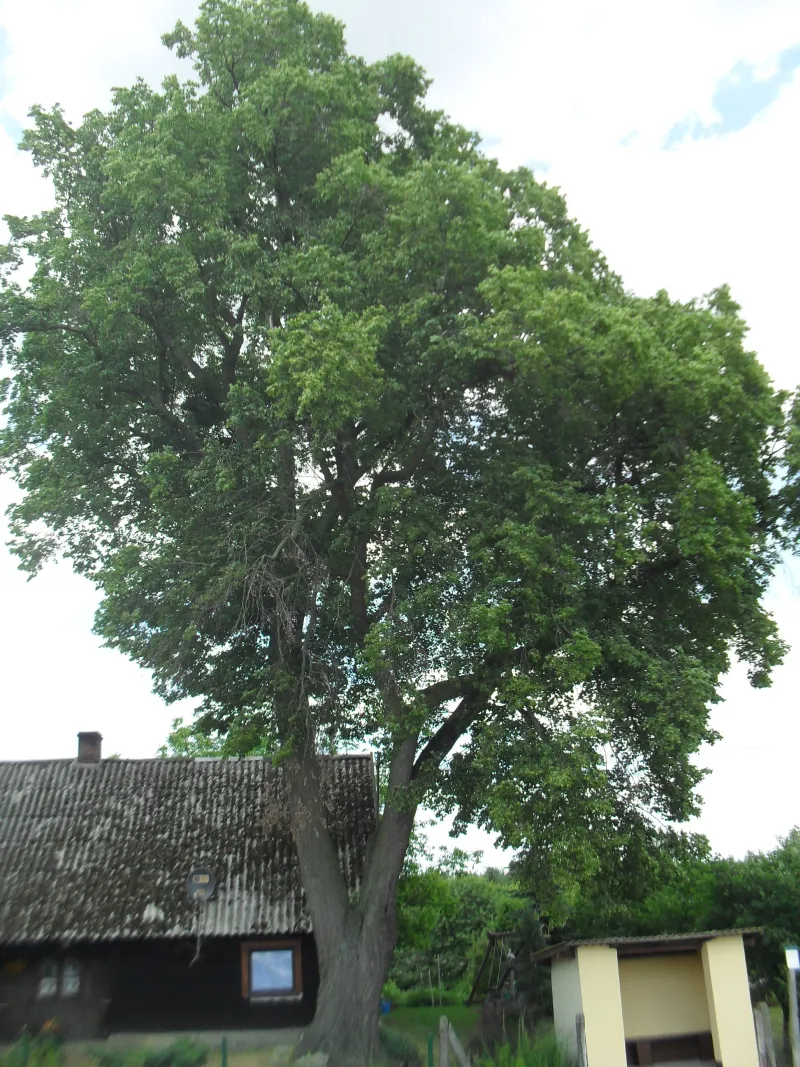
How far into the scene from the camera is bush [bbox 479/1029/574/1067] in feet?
38.2

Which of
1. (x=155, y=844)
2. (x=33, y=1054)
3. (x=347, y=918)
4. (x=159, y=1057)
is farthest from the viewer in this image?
(x=155, y=844)

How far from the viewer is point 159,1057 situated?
13.3m

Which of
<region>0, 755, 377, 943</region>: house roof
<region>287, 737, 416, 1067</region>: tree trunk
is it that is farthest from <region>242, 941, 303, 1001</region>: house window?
<region>287, 737, 416, 1067</region>: tree trunk

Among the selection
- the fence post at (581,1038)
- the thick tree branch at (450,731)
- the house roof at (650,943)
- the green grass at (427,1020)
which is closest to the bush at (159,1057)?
the green grass at (427,1020)

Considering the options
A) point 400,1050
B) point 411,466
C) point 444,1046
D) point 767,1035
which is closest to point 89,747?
point 400,1050

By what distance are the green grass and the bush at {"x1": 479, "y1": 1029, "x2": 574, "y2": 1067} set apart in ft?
11.2

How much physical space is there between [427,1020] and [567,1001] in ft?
30.5

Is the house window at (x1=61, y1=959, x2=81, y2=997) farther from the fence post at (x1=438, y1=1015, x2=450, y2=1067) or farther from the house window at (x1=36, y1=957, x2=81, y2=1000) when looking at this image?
the fence post at (x1=438, y1=1015, x2=450, y2=1067)

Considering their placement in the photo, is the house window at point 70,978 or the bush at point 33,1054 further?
the house window at point 70,978

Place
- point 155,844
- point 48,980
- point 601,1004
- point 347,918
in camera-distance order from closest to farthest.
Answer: point 601,1004 → point 347,918 → point 48,980 → point 155,844

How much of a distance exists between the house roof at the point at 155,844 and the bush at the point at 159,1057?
2.16 m

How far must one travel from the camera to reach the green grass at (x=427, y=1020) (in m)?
17.3

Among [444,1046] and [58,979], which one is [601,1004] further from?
[58,979]

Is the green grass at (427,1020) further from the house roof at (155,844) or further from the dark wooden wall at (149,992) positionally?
the house roof at (155,844)
